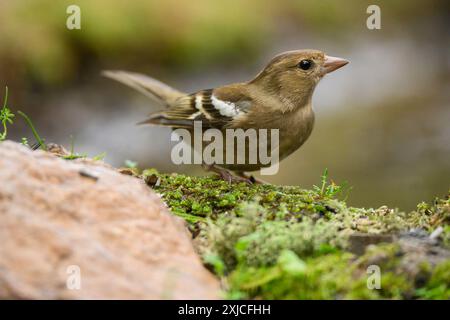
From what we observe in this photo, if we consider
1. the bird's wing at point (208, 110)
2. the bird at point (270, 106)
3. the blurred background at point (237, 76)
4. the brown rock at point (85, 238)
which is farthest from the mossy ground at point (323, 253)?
the blurred background at point (237, 76)

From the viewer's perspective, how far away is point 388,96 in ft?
39.4

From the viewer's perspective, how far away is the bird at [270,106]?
17.6 ft

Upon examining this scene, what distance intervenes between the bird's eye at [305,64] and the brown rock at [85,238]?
8.87ft

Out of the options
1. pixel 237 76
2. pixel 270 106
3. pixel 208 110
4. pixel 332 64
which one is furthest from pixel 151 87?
pixel 237 76

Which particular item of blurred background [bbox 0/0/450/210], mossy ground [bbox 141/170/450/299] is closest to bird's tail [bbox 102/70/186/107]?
blurred background [bbox 0/0/450/210]

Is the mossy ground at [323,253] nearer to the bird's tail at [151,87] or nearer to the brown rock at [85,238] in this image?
the brown rock at [85,238]

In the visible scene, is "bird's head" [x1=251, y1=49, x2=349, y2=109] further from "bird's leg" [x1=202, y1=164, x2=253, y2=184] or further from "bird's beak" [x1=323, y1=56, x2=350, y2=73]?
"bird's leg" [x1=202, y1=164, x2=253, y2=184]

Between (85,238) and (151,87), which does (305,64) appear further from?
(85,238)

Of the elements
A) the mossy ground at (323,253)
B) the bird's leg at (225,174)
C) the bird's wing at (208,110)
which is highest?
the bird's wing at (208,110)

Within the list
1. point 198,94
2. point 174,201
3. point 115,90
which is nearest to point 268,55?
point 115,90

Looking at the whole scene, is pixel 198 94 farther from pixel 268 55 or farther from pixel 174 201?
pixel 268 55

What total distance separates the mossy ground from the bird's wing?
1.81 metres

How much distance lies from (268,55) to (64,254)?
1060 centimetres

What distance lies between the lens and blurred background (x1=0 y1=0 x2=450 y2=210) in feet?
30.8
